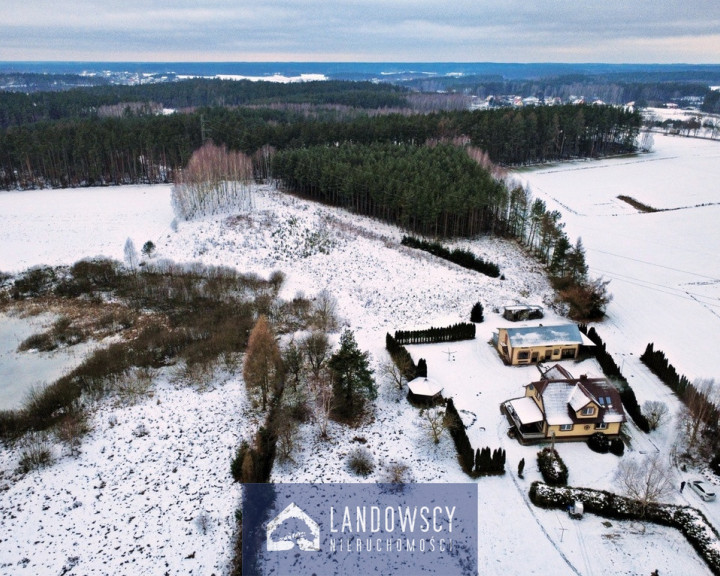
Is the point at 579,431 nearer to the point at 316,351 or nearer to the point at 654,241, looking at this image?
the point at 316,351

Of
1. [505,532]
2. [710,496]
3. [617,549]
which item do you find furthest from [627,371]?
[505,532]

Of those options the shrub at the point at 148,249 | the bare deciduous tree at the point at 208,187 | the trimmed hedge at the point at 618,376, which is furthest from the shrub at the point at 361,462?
the bare deciduous tree at the point at 208,187

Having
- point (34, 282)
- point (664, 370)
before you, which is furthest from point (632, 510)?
point (34, 282)

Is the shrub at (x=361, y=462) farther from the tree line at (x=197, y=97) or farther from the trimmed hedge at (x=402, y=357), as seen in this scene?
the tree line at (x=197, y=97)

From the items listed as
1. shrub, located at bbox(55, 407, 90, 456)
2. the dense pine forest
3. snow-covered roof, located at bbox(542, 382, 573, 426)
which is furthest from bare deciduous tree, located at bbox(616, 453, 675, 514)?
the dense pine forest

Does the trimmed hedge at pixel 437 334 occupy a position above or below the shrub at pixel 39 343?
above

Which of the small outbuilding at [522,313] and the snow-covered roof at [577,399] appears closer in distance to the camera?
the snow-covered roof at [577,399]

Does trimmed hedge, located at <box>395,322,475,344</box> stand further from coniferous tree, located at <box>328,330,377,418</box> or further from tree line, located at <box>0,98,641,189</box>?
tree line, located at <box>0,98,641,189</box>

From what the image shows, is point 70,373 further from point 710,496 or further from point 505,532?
point 710,496
